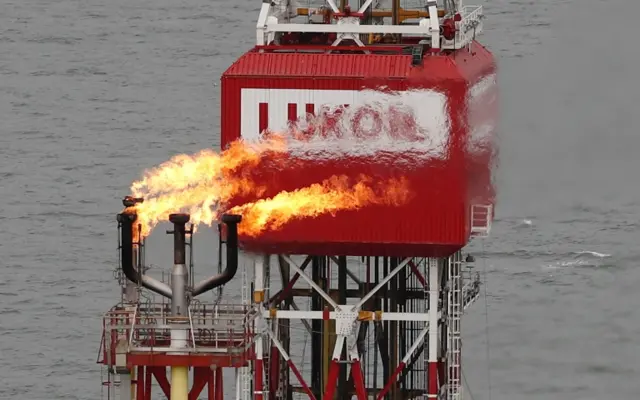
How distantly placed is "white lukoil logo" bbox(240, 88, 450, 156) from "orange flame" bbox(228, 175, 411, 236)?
1085 millimetres

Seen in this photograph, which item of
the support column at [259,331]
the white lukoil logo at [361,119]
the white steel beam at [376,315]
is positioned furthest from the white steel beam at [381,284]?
the white lukoil logo at [361,119]

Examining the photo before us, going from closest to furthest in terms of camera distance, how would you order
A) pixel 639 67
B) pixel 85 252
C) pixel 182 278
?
pixel 182 278 → pixel 639 67 → pixel 85 252

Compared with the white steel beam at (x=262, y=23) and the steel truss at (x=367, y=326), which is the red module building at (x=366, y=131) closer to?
the white steel beam at (x=262, y=23)

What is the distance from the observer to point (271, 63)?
85000mm

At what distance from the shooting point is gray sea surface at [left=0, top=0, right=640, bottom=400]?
9319 cm

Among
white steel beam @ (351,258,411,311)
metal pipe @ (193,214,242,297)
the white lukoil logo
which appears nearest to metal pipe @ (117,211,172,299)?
metal pipe @ (193,214,242,297)

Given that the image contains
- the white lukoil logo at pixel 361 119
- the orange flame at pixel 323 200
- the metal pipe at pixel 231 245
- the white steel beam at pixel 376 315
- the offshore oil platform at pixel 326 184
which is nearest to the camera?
the metal pipe at pixel 231 245

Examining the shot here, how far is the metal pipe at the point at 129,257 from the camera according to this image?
82.1 meters

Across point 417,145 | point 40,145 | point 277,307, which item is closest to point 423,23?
point 417,145

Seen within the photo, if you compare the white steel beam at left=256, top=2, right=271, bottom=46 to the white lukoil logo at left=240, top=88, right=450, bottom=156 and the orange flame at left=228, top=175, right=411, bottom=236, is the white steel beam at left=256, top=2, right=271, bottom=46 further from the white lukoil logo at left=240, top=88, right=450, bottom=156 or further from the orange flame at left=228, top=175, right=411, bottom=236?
the orange flame at left=228, top=175, right=411, bottom=236

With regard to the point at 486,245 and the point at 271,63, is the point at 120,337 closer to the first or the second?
the point at 271,63

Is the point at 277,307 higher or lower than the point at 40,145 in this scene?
higher

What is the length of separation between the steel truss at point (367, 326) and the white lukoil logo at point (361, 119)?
4.65 metres

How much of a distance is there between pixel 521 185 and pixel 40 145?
7965 cm
